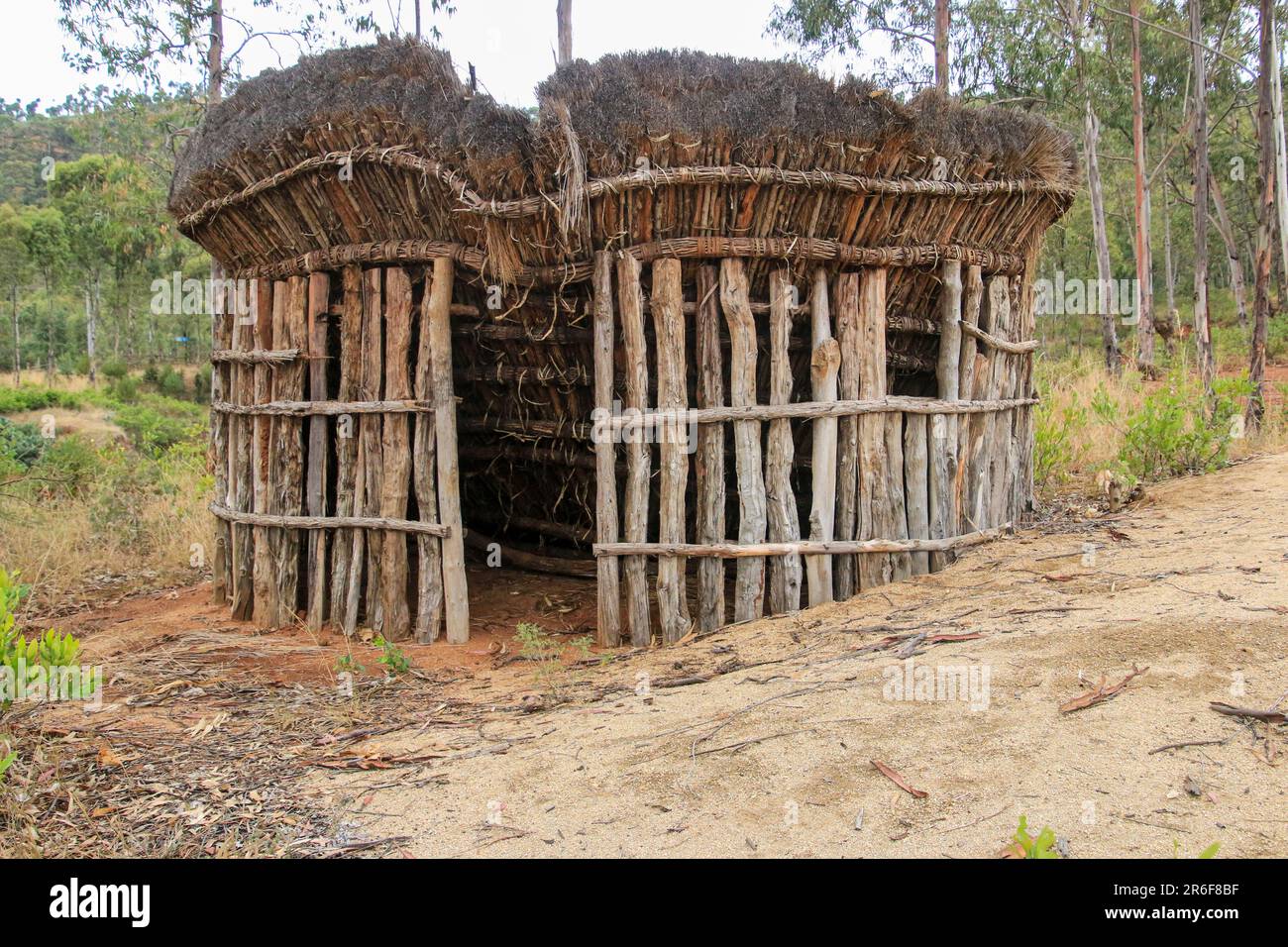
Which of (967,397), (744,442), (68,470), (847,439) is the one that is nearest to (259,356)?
(744,442)

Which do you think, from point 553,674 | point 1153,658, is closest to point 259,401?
point 553,674

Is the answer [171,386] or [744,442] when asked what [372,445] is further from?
[171,386]

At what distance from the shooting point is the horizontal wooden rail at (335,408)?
6.06m

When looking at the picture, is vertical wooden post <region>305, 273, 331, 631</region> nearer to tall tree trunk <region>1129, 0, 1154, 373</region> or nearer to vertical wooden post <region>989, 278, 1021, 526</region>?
vertical wooden post <region>989, 278, 1021, 526</region>

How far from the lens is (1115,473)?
7992mm

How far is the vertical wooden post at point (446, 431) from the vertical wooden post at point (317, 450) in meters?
0.88

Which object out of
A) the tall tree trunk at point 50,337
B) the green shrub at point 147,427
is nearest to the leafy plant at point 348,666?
the green shrub at point 147,427

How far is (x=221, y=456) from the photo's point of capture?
722 cm

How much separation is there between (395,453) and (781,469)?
2448 millimetres

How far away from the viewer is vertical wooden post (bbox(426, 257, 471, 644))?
6031 millimetres

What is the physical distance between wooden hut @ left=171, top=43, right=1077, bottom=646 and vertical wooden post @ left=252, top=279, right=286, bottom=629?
0.08ft

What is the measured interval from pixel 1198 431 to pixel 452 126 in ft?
20.8

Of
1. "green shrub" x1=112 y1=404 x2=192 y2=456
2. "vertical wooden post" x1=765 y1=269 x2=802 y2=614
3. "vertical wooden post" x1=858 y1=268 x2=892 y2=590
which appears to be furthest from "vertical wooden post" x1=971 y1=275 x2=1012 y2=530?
"green shrub" x1=112 y1=404 x2=192 y2=456

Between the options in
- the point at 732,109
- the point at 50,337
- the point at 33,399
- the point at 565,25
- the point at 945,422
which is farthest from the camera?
the point at 50,337
